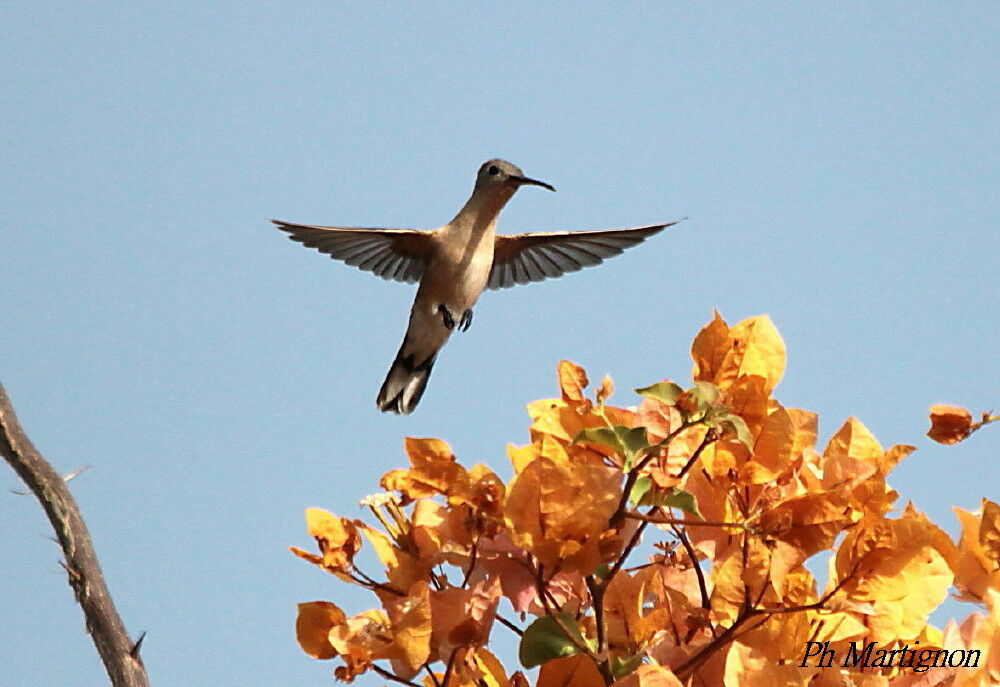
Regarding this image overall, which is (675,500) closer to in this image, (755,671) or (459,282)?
(755,671)

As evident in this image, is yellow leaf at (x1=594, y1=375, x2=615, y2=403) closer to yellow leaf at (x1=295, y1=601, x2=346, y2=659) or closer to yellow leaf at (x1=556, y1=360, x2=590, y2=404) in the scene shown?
yellow leaf at (x1=556, y1=360, x2=590, y2=404)

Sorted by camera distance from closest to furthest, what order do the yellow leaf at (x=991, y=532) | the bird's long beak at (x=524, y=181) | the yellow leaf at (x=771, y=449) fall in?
the yellow leaf at (x=771, y=449)
the yellow leaf at (x=991, y=532)
the bird's long beak at (x=524, y=181)

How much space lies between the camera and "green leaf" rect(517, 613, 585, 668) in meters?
1.65

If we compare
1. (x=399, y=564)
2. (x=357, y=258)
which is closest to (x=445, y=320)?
(x=357, y=258)

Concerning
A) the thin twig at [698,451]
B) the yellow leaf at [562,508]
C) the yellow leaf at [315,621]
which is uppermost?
the thin twig at [698,451]

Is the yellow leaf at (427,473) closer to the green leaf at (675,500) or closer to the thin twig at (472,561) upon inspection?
the thin twig at (472,561)

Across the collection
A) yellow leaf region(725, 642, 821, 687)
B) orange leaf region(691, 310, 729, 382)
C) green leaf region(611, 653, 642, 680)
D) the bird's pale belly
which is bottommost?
green leaf region(611, 653, 642, 680)

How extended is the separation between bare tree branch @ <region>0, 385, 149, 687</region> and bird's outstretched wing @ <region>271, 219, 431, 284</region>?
4130mm

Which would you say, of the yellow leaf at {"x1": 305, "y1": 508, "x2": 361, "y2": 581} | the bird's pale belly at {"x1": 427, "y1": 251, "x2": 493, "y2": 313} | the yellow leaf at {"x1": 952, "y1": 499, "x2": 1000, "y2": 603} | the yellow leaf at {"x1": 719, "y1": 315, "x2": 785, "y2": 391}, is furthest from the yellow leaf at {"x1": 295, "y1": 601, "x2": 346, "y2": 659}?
the bird's pale belly at {"x1": 427, "y1": 251, "x2": 493, "y2": 313}

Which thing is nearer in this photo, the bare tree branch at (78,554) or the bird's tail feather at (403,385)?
the bare tree branch at (78,554)

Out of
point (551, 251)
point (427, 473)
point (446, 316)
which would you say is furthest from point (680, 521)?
point (551, 251)

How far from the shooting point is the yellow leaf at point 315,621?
71.5 inches

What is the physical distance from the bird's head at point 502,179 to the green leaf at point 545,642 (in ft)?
15.7

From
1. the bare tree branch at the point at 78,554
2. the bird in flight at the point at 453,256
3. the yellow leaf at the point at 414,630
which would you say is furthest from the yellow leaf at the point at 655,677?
the bird in flight at the point at 453,256
